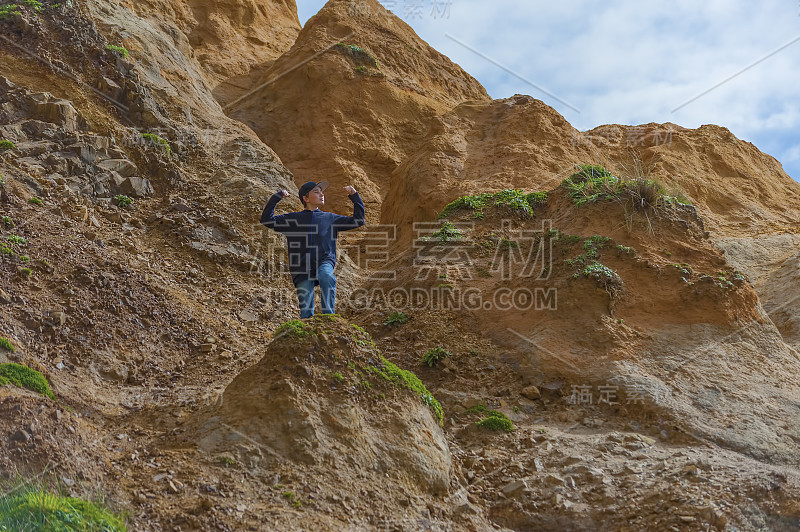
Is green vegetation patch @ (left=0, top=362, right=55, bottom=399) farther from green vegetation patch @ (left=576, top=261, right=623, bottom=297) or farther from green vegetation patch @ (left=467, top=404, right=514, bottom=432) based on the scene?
green vegetation patch @ (left=576, top=261, right=623, bottom=297)

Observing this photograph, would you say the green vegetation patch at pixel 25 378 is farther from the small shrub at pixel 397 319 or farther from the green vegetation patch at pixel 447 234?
the green vegetation patch at pixel 447 234

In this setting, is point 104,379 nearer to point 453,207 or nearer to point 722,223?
point 453,207

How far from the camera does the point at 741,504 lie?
17.9ft

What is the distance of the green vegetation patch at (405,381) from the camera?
6285 mm

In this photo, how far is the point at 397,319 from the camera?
363 inches

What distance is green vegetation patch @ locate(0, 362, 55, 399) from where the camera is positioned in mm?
5390

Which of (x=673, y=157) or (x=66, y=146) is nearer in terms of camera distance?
(x=66, y=146)

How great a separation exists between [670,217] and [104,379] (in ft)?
24.0

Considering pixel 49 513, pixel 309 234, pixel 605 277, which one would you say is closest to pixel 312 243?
pixel 309 234

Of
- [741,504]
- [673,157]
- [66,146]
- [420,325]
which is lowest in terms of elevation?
[741,504]

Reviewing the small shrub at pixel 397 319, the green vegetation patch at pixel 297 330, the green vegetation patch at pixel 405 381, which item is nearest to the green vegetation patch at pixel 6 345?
the green vegetation patch at pixel 297 330

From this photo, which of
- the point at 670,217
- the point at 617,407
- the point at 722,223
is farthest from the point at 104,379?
the point at 722,223

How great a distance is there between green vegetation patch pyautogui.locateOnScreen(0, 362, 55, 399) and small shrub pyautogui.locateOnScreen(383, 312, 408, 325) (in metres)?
4.45

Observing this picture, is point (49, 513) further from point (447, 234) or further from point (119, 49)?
point (119, 49)
